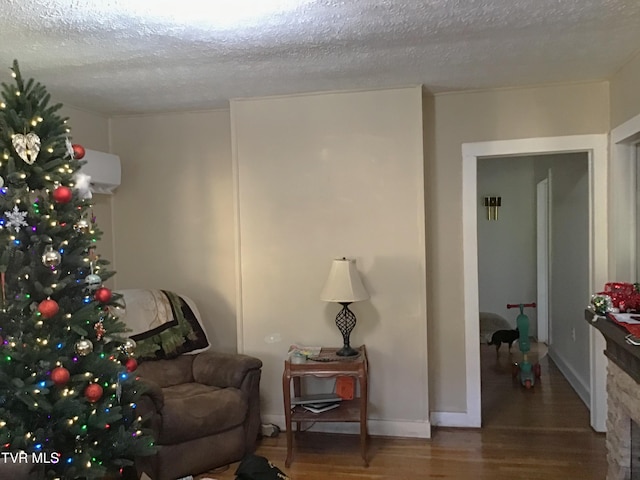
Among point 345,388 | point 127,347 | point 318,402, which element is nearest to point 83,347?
point 127,347

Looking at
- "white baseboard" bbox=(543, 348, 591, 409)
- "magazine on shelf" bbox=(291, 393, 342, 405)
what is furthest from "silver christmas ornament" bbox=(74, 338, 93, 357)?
"white baseboard" bbox=(543, 348, 591, 409)

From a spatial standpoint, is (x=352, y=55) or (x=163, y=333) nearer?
(x=352, y=55)

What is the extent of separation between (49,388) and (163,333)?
4.76 feet

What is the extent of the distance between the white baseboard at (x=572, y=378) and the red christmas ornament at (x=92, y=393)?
349cm

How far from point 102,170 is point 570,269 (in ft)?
12.8

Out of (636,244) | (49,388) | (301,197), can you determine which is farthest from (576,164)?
(49,388)

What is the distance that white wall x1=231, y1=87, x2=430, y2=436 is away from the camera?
3605 mm

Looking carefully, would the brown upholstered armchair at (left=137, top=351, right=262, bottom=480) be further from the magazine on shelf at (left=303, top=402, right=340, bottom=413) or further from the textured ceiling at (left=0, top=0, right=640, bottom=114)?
the textured ceiling at (left=0, top=0, right=640, bottom=114)

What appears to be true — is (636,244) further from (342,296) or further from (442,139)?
(342,296)

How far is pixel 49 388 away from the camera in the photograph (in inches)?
85.7

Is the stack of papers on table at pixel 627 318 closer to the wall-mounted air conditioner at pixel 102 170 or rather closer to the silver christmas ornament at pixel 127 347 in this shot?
the silver christmas ornament at pixel 127 347

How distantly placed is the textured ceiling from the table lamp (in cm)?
117

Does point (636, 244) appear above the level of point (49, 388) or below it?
above

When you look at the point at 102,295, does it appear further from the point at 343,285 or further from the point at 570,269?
the point at 570,269
